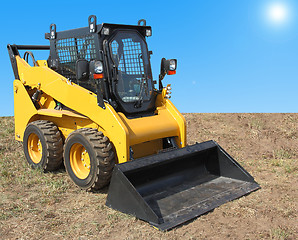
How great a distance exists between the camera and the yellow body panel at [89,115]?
5.33 m

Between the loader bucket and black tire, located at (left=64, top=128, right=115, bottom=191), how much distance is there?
43 cm

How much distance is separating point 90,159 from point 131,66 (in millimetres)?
1773

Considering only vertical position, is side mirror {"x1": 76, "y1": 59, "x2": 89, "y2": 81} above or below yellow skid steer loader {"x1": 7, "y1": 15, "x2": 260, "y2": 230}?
above

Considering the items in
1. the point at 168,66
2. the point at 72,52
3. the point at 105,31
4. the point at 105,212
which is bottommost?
the point at 105,212

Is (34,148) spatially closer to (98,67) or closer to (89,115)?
(89,115)

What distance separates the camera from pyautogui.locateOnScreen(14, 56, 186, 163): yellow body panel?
5.33 m

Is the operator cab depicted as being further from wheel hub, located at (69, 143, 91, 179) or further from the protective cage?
wheel hub, located at (69, 143, 91, 179)

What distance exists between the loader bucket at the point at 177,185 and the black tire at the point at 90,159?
17.0 inches

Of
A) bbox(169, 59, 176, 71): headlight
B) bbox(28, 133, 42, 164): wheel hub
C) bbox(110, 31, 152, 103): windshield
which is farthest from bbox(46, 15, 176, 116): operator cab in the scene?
bbox(28, 133, 42, 164): wheel hub

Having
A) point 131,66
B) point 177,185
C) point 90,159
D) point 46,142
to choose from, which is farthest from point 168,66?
point 46,142

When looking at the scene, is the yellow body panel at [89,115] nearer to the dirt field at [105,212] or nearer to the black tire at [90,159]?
the black tire at [90,159]

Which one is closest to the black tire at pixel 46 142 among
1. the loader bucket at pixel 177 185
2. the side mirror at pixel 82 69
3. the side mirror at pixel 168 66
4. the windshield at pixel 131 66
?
the side mirror at pixel 82 69

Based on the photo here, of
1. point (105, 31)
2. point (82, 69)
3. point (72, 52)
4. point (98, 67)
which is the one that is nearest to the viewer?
point (98, 67)

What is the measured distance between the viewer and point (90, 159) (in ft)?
17.4
